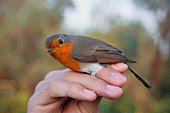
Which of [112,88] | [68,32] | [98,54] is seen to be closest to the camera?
[112,88]

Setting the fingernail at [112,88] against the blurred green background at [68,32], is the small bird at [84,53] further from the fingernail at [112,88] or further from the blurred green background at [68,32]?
the blurred green background at [68,32]

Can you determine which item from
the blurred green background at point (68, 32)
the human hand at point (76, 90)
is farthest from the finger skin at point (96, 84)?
the blurred green background at point (68, 32)

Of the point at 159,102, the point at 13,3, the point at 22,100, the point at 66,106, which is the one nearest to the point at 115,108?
the point at 159,102

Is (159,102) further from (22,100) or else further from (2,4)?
(2,4)

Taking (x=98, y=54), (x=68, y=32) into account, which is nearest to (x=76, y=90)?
(x=98, y=54)

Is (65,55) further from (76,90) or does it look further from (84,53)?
(76,90)

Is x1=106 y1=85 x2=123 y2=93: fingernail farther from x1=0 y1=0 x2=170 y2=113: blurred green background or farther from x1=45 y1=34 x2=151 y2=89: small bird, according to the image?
x1=0 y1=0 x2=170 y2=113: blurred green background
